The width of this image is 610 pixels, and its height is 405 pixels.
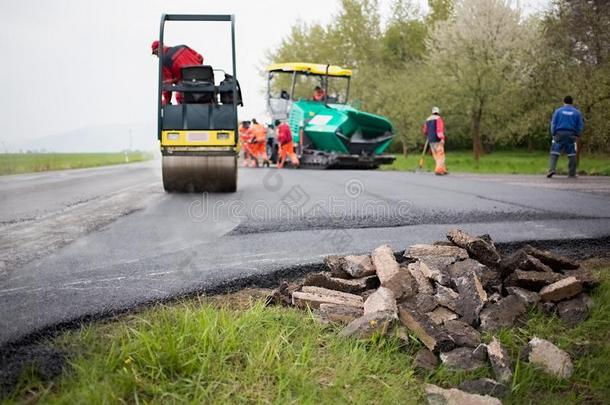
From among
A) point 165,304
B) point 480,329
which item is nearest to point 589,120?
point 480,329

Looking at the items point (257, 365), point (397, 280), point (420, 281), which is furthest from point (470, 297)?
point (257, 365)

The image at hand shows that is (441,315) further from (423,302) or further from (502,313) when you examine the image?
(502,313)

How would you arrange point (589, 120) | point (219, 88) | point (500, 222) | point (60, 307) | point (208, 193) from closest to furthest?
1. point (60, 307)
2. point (500, 222)
3. point (219, 88)
4. point (208, 193)
5. point (589, 120)

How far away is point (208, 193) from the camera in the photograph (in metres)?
8.46

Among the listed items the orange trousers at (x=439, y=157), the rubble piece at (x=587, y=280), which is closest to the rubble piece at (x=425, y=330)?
the rubble piece at (x=587, y=280)

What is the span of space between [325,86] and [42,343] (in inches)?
655

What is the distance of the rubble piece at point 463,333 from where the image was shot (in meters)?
2.64

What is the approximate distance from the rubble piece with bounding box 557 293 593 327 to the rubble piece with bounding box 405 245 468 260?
27.9 inches

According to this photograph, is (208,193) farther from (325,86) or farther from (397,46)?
(397,46)

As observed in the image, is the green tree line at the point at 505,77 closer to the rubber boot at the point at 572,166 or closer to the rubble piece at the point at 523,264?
the rubber boot at the point at 572,166

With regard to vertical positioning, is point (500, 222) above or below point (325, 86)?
below

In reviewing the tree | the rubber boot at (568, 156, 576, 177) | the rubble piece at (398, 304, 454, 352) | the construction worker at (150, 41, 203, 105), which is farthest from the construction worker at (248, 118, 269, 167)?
the rubble piece at (398, 304, 454, 352)

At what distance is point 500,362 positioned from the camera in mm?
2439

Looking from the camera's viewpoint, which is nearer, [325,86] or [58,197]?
[58,197]
